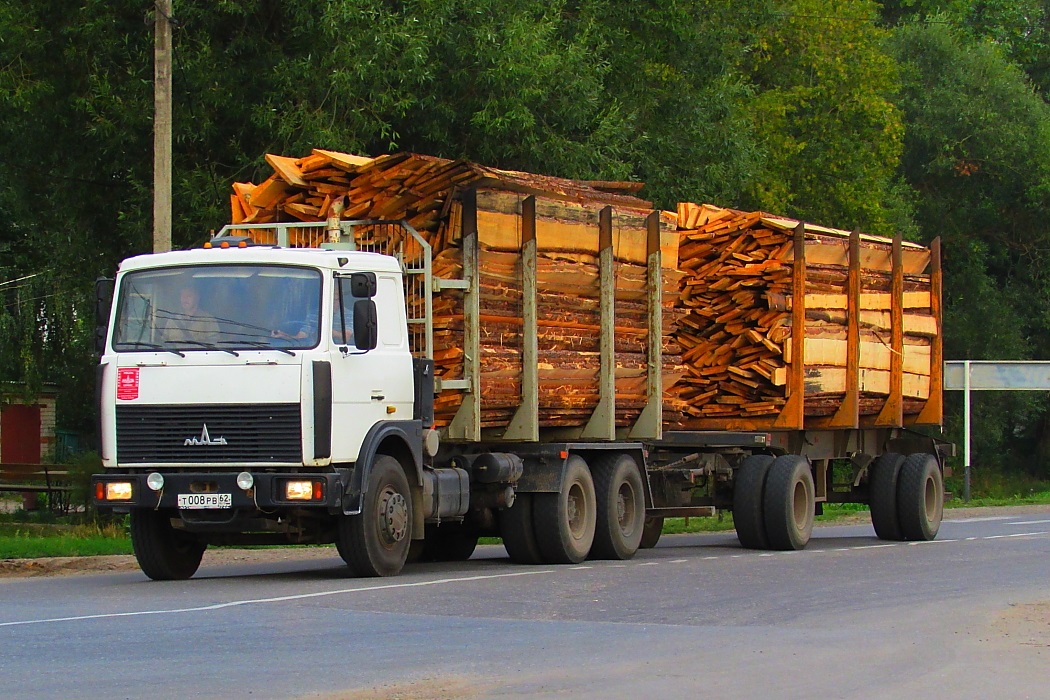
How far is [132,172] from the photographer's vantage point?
81.7 ft

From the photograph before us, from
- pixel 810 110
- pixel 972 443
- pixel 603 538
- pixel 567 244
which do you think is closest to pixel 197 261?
pixel 567 244

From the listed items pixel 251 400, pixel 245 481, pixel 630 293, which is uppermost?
pixel 630 293

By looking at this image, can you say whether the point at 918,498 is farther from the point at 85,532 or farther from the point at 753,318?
the point at 85,532

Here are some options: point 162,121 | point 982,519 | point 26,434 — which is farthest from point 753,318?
point 26,434

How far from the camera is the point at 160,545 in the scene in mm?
15500

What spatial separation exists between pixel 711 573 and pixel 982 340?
3717 centimetres

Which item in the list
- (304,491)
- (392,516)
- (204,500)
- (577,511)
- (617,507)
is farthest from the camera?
(617,507)

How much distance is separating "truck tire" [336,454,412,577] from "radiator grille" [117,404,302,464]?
86 cm

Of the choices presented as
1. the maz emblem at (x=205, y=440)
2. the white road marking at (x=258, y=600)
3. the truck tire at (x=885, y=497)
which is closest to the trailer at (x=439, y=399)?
the maz emblem at (x=205, y=440)

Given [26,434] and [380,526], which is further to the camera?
[26,434]

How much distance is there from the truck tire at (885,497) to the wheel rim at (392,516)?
969 centimetres

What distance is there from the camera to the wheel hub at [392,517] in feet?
49.9

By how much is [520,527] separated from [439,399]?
181 cm

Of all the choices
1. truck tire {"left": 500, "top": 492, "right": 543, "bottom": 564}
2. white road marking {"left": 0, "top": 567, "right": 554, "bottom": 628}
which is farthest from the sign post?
white road marking {"left": 0, "top": 567, "right": 554, "bottom": 628}
